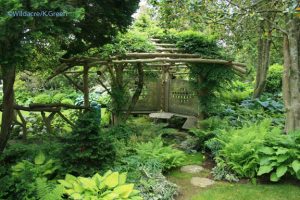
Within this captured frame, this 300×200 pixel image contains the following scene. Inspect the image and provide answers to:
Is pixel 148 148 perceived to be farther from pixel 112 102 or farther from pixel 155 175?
pixel 112 102

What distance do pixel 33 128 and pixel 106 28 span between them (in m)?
4.86

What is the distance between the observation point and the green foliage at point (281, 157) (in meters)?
4.79

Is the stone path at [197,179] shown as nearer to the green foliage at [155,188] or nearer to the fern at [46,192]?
the green foliage at [155,188]

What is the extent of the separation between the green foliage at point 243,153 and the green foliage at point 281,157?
0.49ft

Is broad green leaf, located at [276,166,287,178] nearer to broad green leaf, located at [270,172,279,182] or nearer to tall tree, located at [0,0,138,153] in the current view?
broad green leaf, located at [270,172,279,182]

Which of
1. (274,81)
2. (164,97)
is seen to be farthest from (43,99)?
(274,81)

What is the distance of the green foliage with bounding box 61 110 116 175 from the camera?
4.46 m

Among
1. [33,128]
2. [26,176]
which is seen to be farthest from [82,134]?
[33,128]

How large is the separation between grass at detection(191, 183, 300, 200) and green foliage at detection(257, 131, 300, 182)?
7.2 inches

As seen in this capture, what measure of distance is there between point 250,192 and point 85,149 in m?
2.61

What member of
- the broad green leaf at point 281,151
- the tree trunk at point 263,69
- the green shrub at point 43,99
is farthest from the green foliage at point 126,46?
the green shrub at point 43,99

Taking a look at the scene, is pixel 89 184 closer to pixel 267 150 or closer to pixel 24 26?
pixel 24 26

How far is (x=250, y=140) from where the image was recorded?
558cm

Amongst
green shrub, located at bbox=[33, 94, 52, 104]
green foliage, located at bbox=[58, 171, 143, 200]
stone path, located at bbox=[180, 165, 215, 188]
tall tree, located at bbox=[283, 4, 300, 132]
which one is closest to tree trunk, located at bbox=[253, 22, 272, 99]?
tall tree, located at bbox=[283, 4, 300, 132]
